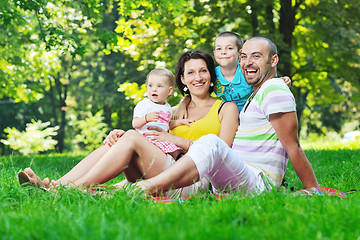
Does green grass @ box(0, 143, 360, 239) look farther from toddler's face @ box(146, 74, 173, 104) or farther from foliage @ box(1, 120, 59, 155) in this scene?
foliage @ box(1, 120, 59, 155)

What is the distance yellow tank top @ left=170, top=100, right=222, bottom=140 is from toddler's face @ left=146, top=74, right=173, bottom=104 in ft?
1.22

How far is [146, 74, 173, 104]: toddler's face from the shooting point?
4.03 m

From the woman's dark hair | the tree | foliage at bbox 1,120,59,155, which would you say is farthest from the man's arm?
foliage at bbox 1,120,59,155

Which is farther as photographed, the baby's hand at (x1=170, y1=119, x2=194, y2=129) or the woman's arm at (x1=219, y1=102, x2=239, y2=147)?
the baby's hand at (x1=170, y1=119, x2=194, y2=129)

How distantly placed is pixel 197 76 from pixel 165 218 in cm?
217

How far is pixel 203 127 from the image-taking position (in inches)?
154

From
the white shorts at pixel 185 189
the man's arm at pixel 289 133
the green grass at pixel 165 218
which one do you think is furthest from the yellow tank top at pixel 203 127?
the green grass at pixel 165 218

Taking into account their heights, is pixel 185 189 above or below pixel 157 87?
below

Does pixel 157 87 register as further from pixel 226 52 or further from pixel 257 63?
pixel 257 63

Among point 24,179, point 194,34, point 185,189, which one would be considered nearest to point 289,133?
point 185,189

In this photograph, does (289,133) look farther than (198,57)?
No

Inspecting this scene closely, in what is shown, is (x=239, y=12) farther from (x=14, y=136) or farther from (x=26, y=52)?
(x=14, y=136)

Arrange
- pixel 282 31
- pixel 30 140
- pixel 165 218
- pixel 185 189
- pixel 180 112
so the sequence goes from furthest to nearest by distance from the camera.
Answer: pixel 30 140 < pixel 282 31 < pixel 180 112 < pixel 185 189 < pixel 165 218

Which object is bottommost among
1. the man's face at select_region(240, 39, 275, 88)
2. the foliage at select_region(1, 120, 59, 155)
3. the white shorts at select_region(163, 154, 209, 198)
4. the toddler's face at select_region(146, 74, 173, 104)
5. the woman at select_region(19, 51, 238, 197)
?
the foliage at select_region(1, 120, 59, 155)
